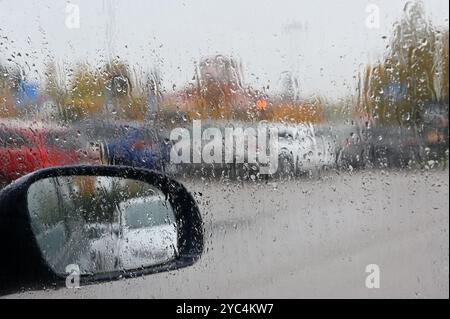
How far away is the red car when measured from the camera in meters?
2.54

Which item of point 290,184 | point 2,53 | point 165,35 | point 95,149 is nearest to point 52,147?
point 95,149

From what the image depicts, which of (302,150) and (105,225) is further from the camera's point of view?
(105,225)

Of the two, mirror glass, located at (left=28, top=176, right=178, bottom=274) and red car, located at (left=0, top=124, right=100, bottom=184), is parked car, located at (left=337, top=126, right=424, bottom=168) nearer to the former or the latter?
mirror glass, located at (left=28, top=176, right=178, bottom=274)

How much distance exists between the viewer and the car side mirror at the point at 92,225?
248 cm

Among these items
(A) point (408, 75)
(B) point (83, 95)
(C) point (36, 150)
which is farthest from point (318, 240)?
(C) point (36, 150)

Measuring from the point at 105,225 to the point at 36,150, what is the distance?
0.36 m

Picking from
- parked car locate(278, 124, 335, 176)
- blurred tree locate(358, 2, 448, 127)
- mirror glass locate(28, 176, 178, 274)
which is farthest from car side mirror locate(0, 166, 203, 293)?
blurred tree locate(358, 2, 448, 127)

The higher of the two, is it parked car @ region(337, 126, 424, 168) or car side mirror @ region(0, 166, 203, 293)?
parked car @ region(337, 126, 424, 168)

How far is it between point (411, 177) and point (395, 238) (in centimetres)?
18

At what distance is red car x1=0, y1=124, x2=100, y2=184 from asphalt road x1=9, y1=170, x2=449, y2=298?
1.40 feet

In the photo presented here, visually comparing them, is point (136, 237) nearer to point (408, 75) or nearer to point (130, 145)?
point (130, 145)

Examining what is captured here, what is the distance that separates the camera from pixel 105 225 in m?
2.54

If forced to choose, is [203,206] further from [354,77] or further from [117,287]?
[354,77]

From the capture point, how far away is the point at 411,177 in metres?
2.14
